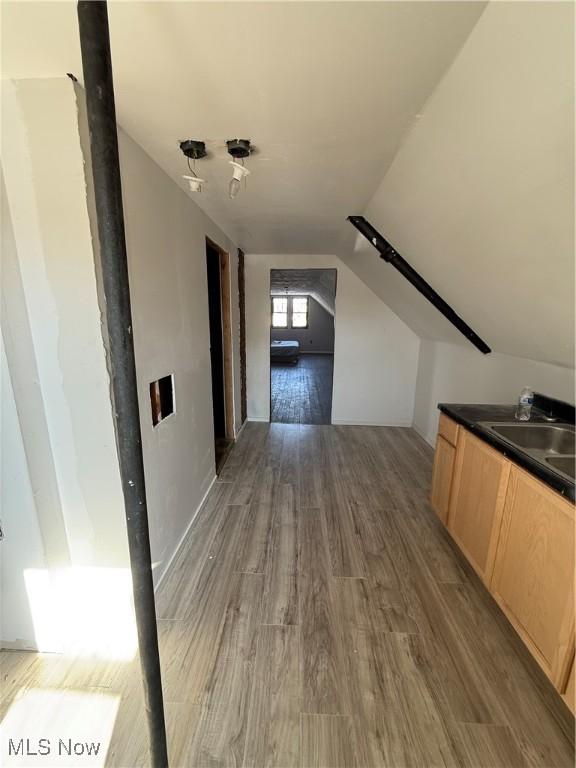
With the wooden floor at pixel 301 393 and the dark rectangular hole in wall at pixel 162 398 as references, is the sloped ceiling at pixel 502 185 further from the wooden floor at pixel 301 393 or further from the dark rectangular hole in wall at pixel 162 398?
the wooden floor at pixel 301 393

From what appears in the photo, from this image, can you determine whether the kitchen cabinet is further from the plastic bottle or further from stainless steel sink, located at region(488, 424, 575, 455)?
the plastic bottle

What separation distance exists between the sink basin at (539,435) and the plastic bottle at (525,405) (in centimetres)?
10

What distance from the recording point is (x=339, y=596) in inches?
65.2

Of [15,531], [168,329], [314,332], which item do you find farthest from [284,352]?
[15,531]

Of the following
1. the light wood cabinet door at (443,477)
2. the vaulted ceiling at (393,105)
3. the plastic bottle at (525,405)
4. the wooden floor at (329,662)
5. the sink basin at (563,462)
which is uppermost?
the vaulted ceiling at (393,105)

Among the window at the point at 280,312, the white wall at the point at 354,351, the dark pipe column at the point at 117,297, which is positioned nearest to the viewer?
the dark pipe column at the point at 117,297

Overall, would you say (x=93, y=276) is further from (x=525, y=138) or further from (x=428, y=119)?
(x=525, y=138)

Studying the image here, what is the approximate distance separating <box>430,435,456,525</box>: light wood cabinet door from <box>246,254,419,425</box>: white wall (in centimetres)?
204

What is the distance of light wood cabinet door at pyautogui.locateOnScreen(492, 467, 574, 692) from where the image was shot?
111 centimetres

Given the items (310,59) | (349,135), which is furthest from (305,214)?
(310,59)

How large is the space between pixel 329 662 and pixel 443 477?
4.24 feet

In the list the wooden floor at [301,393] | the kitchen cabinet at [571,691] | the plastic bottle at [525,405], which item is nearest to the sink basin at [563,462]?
the plastic bottle at [525,405]

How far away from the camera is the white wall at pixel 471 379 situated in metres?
1.99

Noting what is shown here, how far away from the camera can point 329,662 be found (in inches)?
52.7
